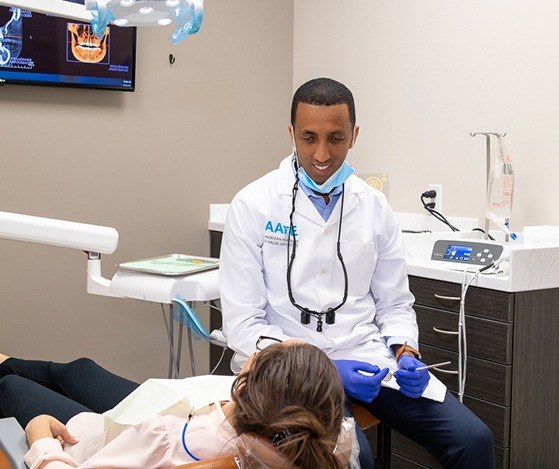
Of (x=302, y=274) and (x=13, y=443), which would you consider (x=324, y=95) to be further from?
(x=13, y=443)

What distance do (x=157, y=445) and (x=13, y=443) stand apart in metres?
0.29

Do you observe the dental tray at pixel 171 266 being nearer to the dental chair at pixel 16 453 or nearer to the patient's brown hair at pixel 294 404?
the dental chair at pixel 16 453

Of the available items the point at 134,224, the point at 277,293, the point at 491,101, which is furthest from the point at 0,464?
the point at 491,101

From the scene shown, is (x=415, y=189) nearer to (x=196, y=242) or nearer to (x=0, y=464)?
(x=196, y=242)

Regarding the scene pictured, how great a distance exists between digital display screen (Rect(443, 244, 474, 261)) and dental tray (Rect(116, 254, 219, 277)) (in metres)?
0.75

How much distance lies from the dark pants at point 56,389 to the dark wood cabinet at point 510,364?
1.02m

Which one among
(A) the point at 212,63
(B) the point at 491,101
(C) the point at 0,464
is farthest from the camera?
(A) the point at 212,63

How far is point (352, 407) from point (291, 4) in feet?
7.77

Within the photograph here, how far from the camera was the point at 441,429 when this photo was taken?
1.82m

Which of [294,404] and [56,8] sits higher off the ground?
[56,8]

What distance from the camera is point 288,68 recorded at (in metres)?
3.77

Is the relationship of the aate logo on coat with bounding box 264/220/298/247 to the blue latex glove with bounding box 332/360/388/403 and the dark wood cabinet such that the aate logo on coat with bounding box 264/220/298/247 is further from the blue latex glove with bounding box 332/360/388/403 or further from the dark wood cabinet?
the dark wood cabinet

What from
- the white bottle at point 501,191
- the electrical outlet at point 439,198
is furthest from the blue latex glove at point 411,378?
the electrical outlet at point 439,198

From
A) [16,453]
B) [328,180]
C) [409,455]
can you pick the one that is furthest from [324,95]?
[409,455]
